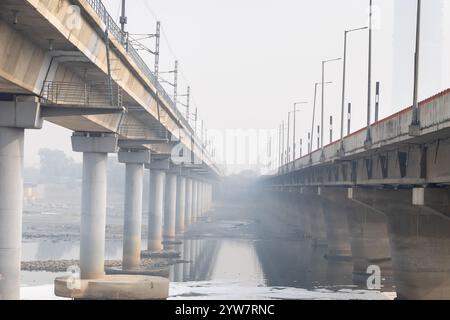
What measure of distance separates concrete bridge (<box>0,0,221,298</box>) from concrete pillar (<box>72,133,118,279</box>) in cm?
6

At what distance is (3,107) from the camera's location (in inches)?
1481

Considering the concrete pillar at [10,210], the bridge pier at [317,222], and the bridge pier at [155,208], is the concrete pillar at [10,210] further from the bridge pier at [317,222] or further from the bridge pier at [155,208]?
the bridge pier at [317,222]

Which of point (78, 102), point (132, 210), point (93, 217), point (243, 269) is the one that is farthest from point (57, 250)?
point (78, 102)

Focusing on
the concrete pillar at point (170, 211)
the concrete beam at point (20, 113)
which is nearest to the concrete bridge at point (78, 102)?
the concrete beam at point (20, 113)

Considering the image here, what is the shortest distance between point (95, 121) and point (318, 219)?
69211 mm

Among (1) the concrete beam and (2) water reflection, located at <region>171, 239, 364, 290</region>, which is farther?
(2) water reflection, located at <region>171, 239, 364, 290</region>

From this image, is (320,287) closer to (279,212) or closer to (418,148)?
(418,148)

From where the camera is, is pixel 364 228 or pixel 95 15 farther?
pixel 364 228

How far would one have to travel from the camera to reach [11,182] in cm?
3781

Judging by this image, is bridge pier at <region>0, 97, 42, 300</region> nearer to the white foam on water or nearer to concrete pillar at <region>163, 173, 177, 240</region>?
the white foam on water

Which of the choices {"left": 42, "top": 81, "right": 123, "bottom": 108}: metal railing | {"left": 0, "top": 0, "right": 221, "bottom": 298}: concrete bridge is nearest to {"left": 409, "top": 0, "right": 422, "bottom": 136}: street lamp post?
{"left": 0, "top": 0, "right": 221, "bottom": 298}: concrete bridge

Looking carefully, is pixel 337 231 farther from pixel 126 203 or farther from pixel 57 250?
pixel 57 250

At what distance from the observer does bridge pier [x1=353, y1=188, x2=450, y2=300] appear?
49219 millimetres

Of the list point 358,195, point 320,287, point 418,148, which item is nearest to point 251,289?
point 320,287
